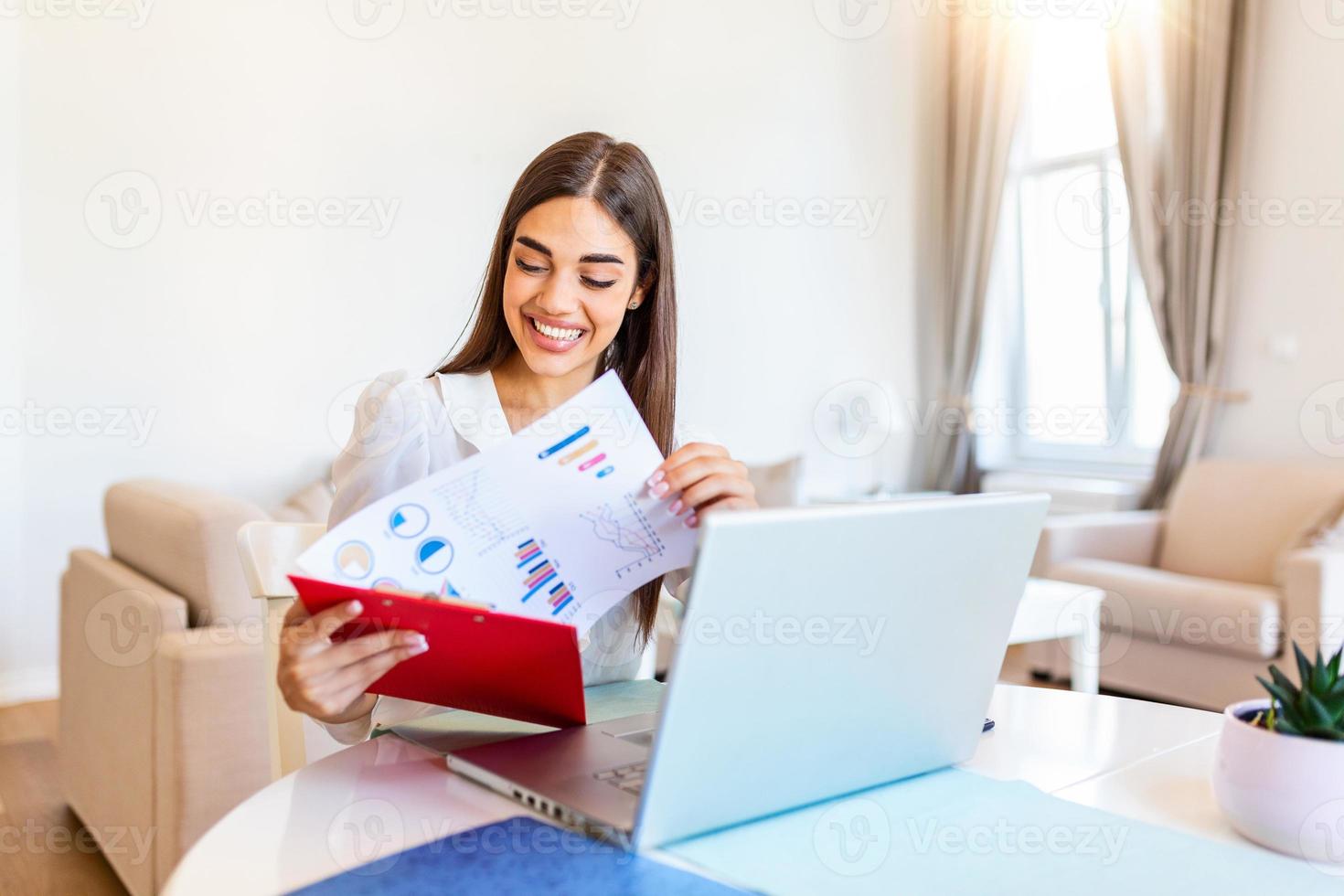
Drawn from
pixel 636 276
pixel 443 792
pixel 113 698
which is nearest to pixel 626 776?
pixel 443 792

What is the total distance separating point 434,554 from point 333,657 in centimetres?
11

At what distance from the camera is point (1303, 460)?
416cm

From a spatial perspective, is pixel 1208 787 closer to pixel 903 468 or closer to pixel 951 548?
pixel 951 548

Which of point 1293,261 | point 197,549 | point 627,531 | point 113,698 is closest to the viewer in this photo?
point 627,531

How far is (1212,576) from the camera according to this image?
13.1 ft

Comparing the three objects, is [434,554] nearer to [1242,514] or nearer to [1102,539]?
[1102,539]

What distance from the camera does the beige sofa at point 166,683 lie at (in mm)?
2006

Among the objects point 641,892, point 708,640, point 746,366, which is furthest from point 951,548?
point 746,366

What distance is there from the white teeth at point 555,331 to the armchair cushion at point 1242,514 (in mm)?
3233

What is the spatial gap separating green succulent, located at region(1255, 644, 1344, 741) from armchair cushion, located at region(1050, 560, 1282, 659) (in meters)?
2.76

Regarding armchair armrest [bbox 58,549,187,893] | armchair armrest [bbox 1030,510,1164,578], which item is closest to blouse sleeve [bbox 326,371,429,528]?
armchair armrest [bbox 58,549,187,893]

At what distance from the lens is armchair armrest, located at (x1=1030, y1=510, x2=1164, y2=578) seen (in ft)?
13.1

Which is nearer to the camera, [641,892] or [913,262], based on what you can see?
[641,892]

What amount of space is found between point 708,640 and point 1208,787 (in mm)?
530
